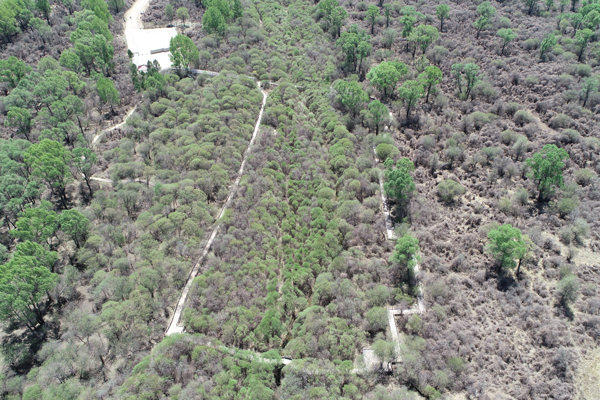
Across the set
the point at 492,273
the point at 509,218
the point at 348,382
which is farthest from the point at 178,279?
the point at 509,218

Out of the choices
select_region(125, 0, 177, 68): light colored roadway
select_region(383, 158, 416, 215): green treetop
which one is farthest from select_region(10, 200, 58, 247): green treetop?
select_region(125, 0, 177, 68): light colored roadway

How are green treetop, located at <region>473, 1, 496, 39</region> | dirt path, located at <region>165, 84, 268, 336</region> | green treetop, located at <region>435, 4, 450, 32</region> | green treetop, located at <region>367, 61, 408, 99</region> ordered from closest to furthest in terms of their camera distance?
dirt path, located at <region>165, 84, 268, 336</region>, green treetop, located at <region>367, 61, 408, 99</region>, green treetop, located at <region>473, 1, 496, 39</region>, green treetop, located at <region>435, 4, 450, 32</region>

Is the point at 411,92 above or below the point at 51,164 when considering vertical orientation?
above

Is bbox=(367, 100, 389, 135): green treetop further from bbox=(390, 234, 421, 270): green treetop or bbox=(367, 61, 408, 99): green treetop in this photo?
bbox=(390, 234, 421, 270): green treetop

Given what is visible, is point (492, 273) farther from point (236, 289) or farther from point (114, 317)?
point (114, 317)

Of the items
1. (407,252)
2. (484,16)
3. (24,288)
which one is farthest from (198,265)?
(484,16)

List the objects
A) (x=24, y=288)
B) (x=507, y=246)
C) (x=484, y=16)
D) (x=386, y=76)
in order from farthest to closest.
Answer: (x=484, y=16) → (x=386, y=76) → (x=507, y=246) → (x=24, y=288)

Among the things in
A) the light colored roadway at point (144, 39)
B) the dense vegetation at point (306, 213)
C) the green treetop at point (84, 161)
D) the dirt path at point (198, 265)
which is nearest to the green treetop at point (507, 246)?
the dense vegetation at point (306, 213)

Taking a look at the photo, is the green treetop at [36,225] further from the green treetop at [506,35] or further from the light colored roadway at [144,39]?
the green treetop at [506,35]

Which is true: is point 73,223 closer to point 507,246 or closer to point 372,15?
point 507,246
